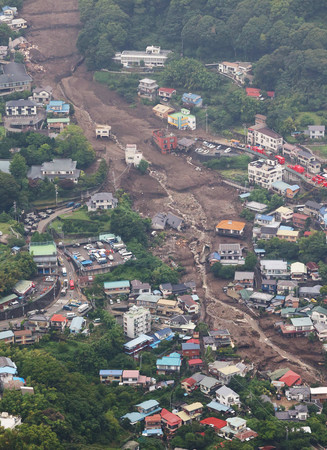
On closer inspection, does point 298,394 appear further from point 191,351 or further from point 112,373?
point 112,373

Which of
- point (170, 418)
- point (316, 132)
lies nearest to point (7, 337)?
point (170, 418)

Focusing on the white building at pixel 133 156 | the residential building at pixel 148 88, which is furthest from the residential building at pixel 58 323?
the residential building at pixel 148 88

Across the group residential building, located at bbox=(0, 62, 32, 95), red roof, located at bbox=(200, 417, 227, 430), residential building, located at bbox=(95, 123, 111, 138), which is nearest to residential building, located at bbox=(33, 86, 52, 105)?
residential building, located at bbox=(0, 62, 32, 95)

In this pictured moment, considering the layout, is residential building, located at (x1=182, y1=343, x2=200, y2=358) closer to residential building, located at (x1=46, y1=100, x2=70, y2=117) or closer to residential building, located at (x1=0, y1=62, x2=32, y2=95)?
residential building, located at (x1=46, y1=100, x2=70, y2=117)

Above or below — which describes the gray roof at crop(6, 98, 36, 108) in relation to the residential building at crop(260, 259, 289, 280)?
above

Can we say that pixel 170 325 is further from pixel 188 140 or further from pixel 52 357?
pixel 188 140

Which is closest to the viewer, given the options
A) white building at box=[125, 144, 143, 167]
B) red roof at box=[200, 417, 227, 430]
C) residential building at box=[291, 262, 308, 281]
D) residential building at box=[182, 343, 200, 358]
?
red roof at box=[200, 417, 227, 430]
